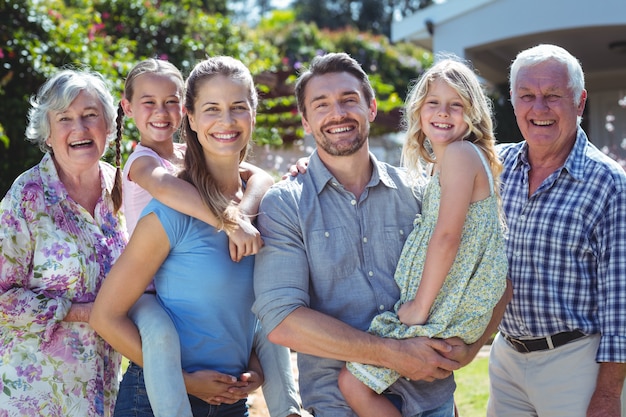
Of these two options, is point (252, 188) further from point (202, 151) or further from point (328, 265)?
point (328, 265)

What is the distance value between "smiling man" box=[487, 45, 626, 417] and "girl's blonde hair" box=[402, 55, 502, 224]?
548 millimetres

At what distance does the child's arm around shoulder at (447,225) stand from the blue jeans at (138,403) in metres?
0.82

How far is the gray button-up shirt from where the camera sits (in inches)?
111

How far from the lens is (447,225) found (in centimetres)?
285

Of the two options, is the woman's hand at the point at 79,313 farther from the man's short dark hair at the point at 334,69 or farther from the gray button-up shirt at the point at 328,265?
the man's short dark hair at the point at 334,69

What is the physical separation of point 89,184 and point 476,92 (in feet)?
5.89

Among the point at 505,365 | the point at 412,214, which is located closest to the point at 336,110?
the point at 412,214

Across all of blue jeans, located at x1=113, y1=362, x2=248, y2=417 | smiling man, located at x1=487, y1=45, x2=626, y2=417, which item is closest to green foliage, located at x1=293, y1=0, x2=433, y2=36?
smiling man, located at x1=487, y1=45, x2=626, y2=417

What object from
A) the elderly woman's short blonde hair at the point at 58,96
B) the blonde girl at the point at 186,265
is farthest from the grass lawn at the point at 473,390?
the elderly woman's short blonde hair at the point at 58,96

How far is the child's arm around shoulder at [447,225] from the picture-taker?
111 inches

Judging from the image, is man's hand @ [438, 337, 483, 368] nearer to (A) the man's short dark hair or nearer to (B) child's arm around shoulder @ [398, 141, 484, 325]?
(B) child's arm around shoulder @ [398, 141, 484, 325]

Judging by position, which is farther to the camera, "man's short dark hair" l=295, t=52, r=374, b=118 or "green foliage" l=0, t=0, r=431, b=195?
"green foliage" l=0, t=0, r=431, b=195

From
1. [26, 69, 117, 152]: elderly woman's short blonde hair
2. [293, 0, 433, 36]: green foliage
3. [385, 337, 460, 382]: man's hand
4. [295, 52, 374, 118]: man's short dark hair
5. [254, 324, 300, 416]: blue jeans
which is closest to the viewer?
[385, 337, 460, 382]: man's hand

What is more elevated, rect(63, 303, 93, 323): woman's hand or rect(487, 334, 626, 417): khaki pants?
rect(63, 303, 93, 323): woman's hand
